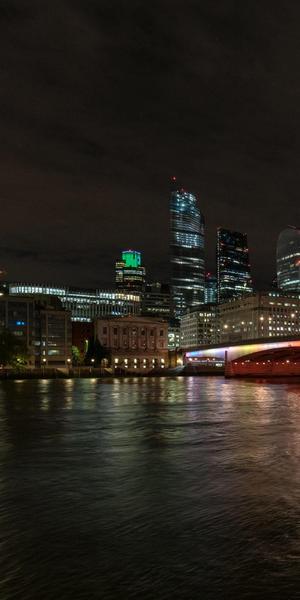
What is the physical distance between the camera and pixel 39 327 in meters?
166

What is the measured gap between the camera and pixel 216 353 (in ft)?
496

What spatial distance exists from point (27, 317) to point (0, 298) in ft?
30.0

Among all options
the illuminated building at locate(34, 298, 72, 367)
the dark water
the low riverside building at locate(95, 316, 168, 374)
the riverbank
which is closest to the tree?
the riverbank

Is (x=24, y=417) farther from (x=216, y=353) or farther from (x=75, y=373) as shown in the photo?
(x=216, y=353)

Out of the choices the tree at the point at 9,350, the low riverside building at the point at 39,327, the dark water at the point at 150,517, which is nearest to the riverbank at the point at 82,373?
the tree at the point at 9,350

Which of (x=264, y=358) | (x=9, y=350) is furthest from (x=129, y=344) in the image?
(x=9, y=350)

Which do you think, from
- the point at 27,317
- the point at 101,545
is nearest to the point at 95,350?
the point at 27,317

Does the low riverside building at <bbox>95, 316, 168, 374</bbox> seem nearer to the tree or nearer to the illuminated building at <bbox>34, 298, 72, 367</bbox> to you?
the illuminated building at <bbox>34, 298, 72, 367</bbox>

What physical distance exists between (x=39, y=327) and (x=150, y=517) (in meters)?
158

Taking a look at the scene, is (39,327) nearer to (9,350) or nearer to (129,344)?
(129,344)

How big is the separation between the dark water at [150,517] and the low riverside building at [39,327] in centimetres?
13613

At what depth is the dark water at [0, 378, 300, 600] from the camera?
8.45 m

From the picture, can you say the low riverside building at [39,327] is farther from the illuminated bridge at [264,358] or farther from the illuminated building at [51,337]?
the illuminated bridge at [264,358]

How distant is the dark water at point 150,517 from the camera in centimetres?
845
